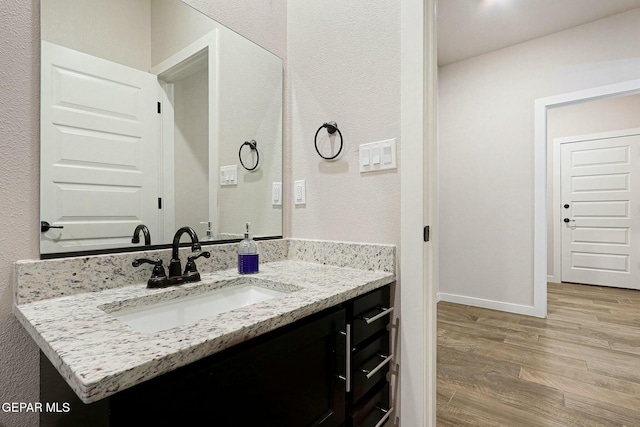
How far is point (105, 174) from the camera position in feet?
3.36

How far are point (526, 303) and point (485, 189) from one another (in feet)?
3.90

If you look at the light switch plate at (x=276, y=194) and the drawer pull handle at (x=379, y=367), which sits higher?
the light switch plate at (x=276, y=194)

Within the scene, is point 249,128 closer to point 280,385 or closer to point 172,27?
point 172,27

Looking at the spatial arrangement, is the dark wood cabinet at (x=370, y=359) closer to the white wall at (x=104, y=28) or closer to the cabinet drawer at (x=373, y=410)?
the cabinet drawer at (x=373, y=410)

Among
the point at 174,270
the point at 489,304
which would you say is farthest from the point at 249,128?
the point at 489,304

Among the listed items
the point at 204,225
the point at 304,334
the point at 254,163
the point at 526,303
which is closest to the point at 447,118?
the point at 526,303

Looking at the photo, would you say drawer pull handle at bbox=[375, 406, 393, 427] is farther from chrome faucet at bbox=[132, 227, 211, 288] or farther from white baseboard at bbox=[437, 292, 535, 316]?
white baseboard at bbox=[437, 292, 535, 316]

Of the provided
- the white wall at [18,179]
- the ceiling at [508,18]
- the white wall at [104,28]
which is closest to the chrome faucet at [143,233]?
the white wall at [18,179]

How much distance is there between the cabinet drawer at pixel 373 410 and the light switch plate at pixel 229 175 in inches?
40.9

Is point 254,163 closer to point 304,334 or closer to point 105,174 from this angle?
point 105,174

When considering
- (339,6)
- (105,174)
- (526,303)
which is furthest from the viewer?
(526,303)

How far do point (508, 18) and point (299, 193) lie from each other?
2640mm

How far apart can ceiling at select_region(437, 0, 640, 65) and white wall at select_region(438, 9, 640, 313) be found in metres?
0.12

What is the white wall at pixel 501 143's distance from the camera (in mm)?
2744
